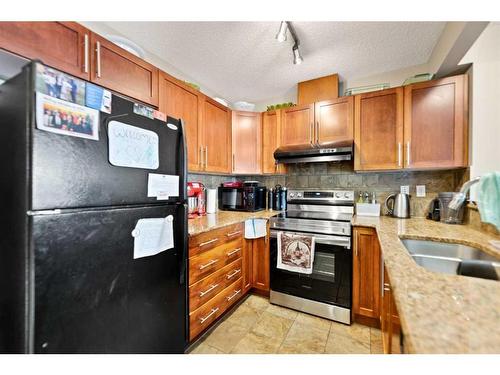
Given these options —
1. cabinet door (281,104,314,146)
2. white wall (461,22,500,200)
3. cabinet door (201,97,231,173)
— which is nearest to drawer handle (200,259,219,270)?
cabinet door (201,97,231,173)

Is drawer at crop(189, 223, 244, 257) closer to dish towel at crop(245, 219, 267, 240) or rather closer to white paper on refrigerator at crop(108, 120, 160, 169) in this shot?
dish towel at crop(245, 219, 267, 240)

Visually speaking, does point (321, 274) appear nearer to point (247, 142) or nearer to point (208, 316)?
point (208, 316)

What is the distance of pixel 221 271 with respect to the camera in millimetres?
1731

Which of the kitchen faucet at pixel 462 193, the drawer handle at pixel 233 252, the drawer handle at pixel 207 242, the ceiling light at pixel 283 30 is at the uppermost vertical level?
the ceiling light at pixel 283 30

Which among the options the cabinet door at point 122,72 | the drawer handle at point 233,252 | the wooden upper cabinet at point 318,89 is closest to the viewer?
the cabinet door at point 122,72

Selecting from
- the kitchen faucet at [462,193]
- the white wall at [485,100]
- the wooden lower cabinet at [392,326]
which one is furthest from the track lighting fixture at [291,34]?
the wooden lower cabinet at [392,326]

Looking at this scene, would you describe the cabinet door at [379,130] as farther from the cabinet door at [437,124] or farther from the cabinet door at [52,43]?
the cabinet door at [52,43]

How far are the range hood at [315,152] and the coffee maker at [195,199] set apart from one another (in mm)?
976

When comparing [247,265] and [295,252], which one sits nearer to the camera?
[295,252]

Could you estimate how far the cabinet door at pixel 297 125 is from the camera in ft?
7.69

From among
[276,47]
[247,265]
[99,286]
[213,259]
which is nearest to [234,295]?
[247,265]

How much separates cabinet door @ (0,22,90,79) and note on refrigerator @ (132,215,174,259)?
101cm

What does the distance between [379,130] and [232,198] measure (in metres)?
1.75
